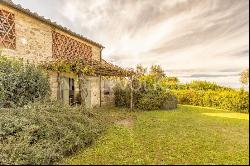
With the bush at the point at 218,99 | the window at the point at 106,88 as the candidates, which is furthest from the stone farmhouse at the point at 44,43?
the bush at the point at 218,99

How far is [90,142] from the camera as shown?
691cm

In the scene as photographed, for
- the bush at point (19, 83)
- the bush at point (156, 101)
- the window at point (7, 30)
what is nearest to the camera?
the bush at point (19, 83)

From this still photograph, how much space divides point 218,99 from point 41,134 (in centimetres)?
1422

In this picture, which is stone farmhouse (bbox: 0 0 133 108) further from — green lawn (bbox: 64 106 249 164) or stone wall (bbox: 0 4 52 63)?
green lawn (bbox: 64 106 249 164)

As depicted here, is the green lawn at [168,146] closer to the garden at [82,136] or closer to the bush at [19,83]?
the garden at [82,136]

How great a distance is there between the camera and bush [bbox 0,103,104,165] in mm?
5306

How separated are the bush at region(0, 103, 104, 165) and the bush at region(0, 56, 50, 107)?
107 cm

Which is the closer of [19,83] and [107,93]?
[19,83]

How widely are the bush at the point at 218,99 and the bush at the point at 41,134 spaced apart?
8781 millimetres

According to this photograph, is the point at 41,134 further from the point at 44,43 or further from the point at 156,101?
the point at 156,101

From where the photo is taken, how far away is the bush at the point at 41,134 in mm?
5306

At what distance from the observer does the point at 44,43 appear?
37.0ft

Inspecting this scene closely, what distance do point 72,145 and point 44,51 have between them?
21.7ft

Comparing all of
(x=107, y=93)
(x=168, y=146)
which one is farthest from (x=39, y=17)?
(x=107, y=93)
